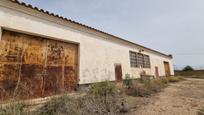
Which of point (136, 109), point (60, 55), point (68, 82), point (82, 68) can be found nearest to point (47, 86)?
point (68, 82)

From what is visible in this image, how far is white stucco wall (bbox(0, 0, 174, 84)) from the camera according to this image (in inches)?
178

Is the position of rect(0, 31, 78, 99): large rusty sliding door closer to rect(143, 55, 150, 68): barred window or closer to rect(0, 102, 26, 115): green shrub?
rect(0, 102, 26, 115): green shrub

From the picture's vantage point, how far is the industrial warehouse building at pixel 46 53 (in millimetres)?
4402

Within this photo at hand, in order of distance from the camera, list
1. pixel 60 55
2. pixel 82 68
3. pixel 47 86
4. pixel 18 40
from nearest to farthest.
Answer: pixel 18 40 → pixel 47 86 → pixel 60 55 → pixel 82 68

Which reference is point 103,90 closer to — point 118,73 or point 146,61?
point 118,73

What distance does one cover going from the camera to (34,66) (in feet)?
16.6

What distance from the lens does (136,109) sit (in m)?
4.99

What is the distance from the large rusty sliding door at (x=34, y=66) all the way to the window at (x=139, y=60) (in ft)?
21.4

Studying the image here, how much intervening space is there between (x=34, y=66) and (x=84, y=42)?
8.94ft

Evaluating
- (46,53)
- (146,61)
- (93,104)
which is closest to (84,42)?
(46,53)

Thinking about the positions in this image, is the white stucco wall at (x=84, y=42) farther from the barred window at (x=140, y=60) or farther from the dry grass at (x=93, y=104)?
the dry grass at (x=93, y=104)

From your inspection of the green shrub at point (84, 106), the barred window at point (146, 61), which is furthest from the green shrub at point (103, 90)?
the barred window at point (146, 61)

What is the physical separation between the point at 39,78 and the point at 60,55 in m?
1.34

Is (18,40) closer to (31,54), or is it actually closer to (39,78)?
(31,54)
